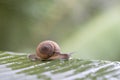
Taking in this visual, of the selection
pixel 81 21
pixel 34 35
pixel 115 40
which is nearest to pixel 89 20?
pixel 81 21

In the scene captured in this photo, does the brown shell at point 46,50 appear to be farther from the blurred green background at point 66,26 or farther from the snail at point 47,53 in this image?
the blurred green background at point 66,26

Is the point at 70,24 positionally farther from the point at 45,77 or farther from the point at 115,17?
the point at 45,77

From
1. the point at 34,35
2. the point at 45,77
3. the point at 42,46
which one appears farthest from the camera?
the point at 34,35

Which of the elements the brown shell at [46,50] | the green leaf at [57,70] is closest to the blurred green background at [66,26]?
the brown shell at [46,50]

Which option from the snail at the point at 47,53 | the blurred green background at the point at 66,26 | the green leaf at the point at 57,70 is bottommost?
the green leaf at the point at 57,70

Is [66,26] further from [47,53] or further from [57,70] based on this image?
[57,70]

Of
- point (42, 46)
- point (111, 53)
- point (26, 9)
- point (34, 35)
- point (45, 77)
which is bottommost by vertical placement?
point (45, 77)
